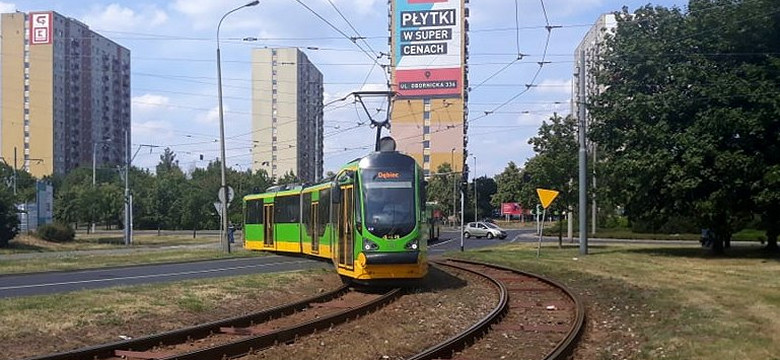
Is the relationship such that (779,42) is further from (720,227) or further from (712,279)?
(712,279)

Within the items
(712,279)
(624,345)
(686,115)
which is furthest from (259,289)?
(686,115)

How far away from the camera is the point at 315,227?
25.5m

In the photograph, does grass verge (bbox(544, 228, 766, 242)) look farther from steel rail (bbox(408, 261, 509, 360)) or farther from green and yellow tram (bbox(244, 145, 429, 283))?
steel rail (bbox(408, 261, 509, 360))

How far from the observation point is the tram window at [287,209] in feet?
96.0

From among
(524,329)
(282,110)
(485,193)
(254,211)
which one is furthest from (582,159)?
(485,193)

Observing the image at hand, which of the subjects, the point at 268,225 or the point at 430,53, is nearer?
the point at 268,225

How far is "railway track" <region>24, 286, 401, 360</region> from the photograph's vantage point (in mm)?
9484

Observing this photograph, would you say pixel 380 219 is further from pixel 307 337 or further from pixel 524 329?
pixel 307 337

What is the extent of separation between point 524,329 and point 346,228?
6.69 metres

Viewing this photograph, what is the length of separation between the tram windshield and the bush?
38209mm

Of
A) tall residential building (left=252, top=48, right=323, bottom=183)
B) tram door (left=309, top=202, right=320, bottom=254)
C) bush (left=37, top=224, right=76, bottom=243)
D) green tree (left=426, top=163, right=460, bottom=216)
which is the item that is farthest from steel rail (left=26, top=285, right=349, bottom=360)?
green tree (left=426, top=163, right=460, bottom=216)

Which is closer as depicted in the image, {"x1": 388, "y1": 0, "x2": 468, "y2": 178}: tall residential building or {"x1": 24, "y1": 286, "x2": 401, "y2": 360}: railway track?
{"x1": 24, "y1": 286, "x2": 401, "y2": 360}: railway track

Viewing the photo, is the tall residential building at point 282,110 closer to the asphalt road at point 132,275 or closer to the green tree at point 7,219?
the green tree at point 7,219

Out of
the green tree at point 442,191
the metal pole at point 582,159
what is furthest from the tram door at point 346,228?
the green tree at point 442,191
